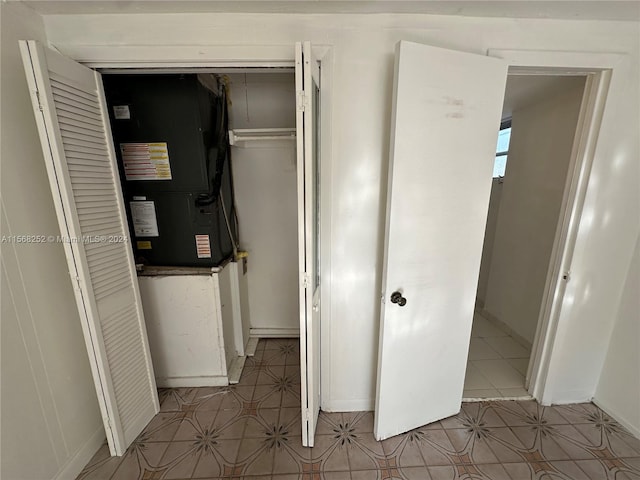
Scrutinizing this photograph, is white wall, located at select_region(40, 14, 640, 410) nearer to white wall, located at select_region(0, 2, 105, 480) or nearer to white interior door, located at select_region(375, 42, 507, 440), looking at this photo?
white interior door, located at select_region(375, 42, 507, 440)

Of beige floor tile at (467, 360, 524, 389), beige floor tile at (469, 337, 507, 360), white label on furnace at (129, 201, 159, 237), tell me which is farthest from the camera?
beige floor tile at (469, 337, 507, 360)

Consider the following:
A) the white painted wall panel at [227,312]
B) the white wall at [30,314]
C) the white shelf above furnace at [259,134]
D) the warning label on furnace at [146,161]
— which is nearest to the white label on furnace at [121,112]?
the warning label on furnace at [146,161]

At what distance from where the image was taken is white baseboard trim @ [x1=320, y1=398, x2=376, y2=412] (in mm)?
1749

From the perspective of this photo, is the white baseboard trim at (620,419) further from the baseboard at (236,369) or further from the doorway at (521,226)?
the baseboard at (236,369)

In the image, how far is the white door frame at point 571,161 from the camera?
1.34 m

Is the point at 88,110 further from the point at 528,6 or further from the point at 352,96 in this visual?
the point at 528,6

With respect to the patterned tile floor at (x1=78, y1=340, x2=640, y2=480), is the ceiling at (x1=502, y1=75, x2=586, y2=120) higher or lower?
higher

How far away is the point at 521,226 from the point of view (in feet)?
8.21

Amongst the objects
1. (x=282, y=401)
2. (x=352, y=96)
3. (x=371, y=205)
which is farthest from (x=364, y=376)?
(x=352, y=96)

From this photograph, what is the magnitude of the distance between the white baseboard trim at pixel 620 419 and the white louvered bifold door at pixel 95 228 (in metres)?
2.88

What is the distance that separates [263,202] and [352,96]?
1.23m

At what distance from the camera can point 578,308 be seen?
1657mm

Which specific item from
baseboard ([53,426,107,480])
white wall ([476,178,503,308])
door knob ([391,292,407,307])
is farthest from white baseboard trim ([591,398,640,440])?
baseboard ([53,426,107,480])

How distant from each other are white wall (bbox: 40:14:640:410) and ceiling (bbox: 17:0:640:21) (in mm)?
34
